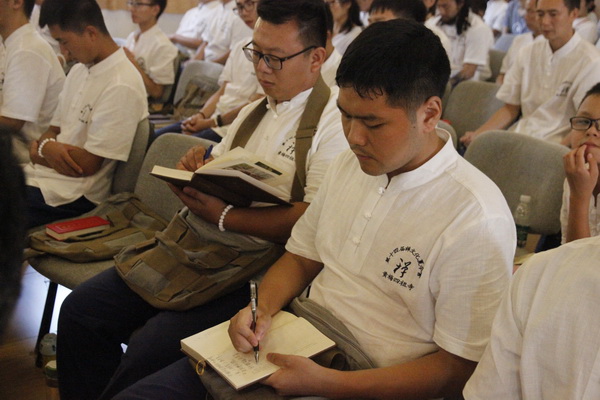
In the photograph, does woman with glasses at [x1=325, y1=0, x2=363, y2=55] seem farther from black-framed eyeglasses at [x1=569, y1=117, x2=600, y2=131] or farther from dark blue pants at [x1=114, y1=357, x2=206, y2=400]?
dark blue pants at [x1=114, y1=357, x2=206, y2=400]

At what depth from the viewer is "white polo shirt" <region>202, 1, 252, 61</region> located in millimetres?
5312

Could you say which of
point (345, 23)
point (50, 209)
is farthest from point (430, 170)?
point (345, 23)

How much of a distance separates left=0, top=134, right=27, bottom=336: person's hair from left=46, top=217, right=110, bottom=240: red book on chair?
1.57 m

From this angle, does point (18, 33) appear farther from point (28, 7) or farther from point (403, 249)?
point (403, 249)

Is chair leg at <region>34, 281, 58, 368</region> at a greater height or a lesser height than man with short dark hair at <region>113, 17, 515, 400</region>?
lesser

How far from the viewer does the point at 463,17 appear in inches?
193

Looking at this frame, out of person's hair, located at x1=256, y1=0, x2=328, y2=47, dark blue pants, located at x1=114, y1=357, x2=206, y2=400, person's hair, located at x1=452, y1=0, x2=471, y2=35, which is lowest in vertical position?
dark blue pants, located at x1=114, y1=357, x2=206, y2=400

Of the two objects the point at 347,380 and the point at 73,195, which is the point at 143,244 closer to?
the point at 73,195

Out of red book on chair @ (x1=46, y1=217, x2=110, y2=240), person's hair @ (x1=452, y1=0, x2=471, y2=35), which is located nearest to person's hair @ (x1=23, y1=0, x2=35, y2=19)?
red book on chair @ (x1=46, y1=217, x2=110, y2=240)

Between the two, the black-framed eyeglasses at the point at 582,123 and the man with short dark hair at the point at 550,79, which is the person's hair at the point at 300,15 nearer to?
the black-framed eyeglasses at the point at 582,123

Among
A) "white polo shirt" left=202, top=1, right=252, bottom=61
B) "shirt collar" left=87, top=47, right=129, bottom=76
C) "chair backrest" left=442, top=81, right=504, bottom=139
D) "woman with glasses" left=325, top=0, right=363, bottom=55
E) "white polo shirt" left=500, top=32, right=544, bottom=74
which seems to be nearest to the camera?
"shirt collar" left=87, top=47, right=129, bottom=76

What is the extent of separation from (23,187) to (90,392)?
57.5 inches

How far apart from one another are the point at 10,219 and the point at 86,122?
197 centimetres

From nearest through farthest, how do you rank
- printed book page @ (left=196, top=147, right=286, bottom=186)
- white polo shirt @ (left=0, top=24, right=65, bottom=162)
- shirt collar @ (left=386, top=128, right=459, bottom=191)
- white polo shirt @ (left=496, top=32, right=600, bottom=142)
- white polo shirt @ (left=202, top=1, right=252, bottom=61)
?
shirt collar @ (left=386, top=128, right=459, bottom=191) < printed book page @ (left=196, top=147, right=286, bottom=186) < white polo shirt @ (left=0, top=24, right=65, bottom=162) < white polo shirt @ (left=496, top=32, right=600, bottom=142) < white polo shirt @ (left=202, top=1, right=252, bottom=61)
